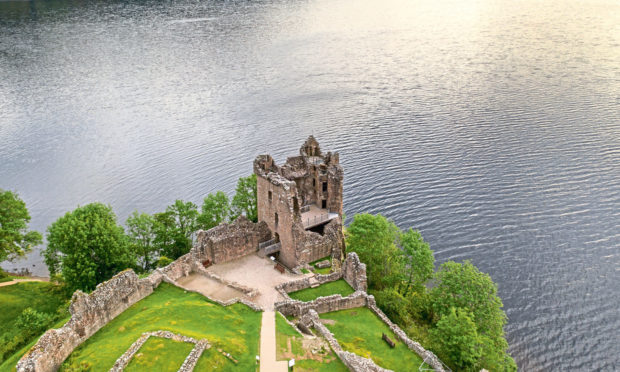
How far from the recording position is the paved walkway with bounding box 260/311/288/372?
4091 cm

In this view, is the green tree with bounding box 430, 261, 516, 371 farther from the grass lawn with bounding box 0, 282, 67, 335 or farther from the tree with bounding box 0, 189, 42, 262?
the tree with bounding box 0, 189, 42, 262

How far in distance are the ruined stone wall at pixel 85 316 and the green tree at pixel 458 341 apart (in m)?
34.9

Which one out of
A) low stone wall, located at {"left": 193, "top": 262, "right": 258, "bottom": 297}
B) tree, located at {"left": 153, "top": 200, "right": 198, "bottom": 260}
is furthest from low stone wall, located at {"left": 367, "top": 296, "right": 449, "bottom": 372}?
tree, located at {"left": 153, "top": 200, "right": 198, "bottom": 260}

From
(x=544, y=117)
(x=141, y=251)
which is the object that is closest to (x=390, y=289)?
(x=141, y=251)

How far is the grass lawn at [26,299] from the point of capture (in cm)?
5847

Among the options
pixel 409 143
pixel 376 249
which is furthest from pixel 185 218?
pixel 409 143

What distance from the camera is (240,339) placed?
145 feet

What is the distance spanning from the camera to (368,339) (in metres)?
48.7

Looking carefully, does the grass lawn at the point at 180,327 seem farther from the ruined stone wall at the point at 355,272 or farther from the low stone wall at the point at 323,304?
the ruined stone wall at the point at 355,272

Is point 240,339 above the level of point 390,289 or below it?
above

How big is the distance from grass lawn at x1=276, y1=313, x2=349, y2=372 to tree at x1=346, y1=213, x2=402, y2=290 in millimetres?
19871

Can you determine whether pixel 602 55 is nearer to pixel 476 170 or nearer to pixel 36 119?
pixel 476 170

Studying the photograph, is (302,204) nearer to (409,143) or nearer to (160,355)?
(160,355)

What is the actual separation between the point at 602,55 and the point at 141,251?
17175cm
